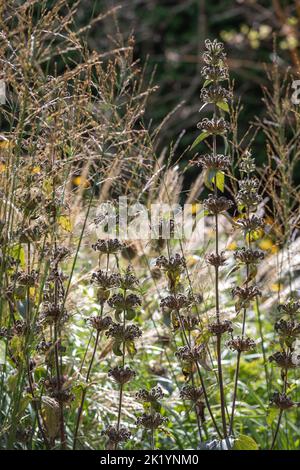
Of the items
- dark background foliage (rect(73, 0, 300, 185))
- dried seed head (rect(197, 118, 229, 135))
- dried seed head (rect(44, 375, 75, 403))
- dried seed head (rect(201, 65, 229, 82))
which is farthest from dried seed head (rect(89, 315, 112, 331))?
dark background foliage (rect(73, 0, 300, 185))

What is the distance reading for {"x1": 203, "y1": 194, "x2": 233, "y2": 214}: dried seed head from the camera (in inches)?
76.5

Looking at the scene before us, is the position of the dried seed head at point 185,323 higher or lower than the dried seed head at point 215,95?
lower

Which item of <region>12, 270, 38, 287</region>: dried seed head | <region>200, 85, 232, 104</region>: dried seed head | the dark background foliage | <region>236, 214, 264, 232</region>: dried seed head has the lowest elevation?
<region>12, 270, 38, 287</region>: dried seed head

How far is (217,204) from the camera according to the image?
195cm

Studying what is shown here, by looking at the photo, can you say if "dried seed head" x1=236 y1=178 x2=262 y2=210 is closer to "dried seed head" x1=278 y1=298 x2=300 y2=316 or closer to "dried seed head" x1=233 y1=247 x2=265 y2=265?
"dried seed head" x1=233 y1=247 x2=265 y2=265

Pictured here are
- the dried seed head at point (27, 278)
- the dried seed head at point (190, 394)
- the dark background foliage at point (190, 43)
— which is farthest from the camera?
the dark background foliage at point (190, 43)

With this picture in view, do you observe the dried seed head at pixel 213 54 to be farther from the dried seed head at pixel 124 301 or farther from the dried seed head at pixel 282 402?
the dried seed head at pixel 282 402

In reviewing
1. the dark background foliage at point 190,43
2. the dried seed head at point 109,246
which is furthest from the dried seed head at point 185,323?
the dark background foliage at point 190,43

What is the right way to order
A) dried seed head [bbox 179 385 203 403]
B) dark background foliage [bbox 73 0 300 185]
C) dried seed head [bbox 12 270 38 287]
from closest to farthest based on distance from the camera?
dried seed head [bbox 12 270 38 287] < dried seed head [bbox 179 385 203 403] < dark background foliage [bbox 73 0 300 185]

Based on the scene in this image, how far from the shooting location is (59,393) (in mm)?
1948

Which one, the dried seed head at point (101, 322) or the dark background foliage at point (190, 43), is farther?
the dark background foliage at point (190, 43)

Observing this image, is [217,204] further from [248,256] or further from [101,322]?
[101,322]

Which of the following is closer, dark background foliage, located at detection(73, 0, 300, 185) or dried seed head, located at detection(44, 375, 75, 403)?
dried seed head, located at detection(44, 375, 75, 403)

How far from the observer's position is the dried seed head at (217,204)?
1.94m
